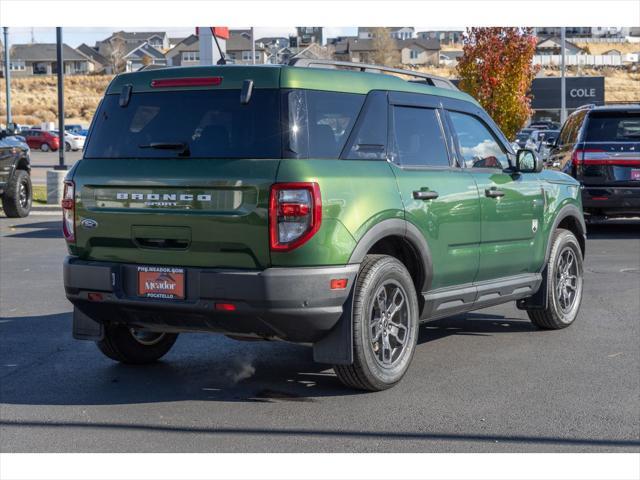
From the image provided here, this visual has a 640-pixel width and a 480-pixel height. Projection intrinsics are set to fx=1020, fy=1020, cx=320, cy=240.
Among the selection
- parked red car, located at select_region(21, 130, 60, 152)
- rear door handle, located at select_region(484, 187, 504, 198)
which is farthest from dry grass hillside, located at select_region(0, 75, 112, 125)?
rear door handle, located at select_region(484, 187, 504, 198)

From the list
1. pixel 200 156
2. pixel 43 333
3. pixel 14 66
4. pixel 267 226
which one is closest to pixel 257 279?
pixel 267 226

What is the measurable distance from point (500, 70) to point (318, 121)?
854 inches

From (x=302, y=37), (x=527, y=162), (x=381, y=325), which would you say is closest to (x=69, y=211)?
(x=381, y=325)

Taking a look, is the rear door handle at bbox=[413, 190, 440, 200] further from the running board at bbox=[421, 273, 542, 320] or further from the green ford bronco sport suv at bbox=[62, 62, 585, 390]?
the running board at bbox=[421, 273, 542, 320]

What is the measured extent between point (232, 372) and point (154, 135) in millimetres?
1806

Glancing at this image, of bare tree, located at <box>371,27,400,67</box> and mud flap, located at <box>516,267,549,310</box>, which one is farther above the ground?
bare tree, located at <box>371,27,400,67</box>

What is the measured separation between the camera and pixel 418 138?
7.11 metres

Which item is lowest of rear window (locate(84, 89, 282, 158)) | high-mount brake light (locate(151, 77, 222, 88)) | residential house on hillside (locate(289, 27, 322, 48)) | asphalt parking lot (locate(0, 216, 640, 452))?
asphalt parking lot (locate(0, 216, 640, 452))

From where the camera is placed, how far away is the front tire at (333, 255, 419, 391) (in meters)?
6.27

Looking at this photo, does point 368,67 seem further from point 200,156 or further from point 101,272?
point 101,272

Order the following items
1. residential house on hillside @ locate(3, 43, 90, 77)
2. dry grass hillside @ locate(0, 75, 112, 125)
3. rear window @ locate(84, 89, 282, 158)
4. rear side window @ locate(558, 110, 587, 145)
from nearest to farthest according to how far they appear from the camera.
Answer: rear window @ locate(84, 89, 282, 158) < rear side window @ locate(558, 110, 587, 145) < dry grass hillside @ locate(0, 75, 112, 125) < residential house on hillside @ locate(3, 43, 90, 77)

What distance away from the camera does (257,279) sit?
591cm

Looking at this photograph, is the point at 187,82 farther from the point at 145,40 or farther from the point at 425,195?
the point at 145,40

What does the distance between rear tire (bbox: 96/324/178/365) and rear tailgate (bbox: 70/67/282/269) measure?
837 mm
